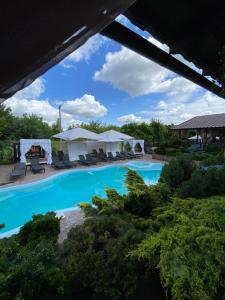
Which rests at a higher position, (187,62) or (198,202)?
(187,62)

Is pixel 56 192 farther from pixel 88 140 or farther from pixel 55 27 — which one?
pixel 55 27

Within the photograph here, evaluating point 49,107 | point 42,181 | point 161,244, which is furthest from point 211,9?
point 49,107

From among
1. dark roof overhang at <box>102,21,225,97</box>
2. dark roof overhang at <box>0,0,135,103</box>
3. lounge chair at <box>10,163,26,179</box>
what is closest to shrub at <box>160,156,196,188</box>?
dark roof overhang at <box>102,21,225,97</box>

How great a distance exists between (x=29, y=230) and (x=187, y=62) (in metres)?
3.83

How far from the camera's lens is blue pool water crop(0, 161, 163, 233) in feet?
27.2

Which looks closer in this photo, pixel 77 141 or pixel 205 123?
pixel 77 141

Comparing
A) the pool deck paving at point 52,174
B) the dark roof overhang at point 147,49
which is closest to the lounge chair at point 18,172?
the pool deck paving at point 52,174

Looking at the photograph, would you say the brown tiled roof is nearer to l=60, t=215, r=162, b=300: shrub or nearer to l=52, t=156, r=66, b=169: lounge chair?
l=52, t=156, r=66, b=169: lounge chair

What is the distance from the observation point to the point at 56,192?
10742 millimetres

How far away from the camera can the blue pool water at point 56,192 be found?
8.30m

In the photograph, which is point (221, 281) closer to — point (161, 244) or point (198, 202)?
point (161, 244)

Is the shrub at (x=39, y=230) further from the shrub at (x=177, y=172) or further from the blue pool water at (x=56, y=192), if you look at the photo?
the blue pool water at (x=56, y=192)

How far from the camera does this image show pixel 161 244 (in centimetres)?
249

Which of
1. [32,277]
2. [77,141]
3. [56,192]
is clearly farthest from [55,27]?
[77,141]
